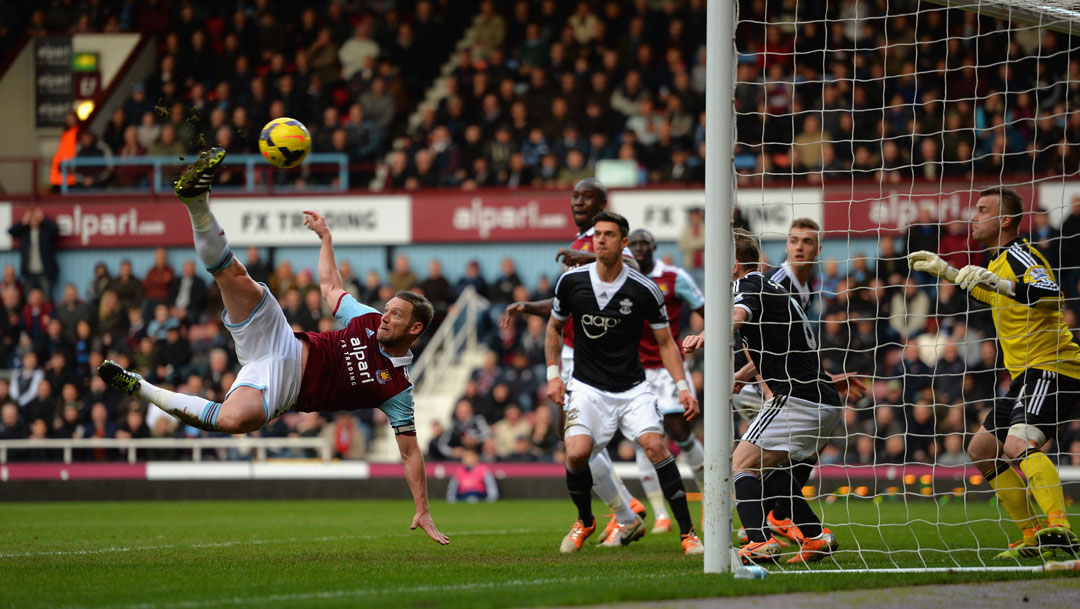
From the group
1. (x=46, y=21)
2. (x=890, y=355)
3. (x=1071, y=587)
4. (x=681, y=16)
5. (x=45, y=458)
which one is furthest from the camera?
(x=46, y=21)

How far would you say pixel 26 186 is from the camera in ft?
75.9

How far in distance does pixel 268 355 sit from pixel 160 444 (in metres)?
11.5

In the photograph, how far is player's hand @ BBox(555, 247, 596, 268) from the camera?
930 cm

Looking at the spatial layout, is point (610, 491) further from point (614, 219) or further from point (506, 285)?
point (506, 285)

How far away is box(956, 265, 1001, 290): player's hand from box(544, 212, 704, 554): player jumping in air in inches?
80.9

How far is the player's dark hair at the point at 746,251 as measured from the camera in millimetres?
8086

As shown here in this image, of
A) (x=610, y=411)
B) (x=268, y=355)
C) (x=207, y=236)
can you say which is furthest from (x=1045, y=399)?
(x=207, y=236)

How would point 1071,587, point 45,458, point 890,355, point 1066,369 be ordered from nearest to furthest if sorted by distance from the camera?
point 1071,587 → point 1066,369 → point 890,355 → point 45,458

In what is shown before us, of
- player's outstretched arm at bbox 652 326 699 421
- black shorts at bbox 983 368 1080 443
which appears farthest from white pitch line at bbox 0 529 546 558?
black shorts at bbox 983 368 1080 443

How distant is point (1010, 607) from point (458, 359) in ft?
50.9

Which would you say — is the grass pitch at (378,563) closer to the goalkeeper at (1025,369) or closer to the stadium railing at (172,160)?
the goalkeeper at (1025,369)

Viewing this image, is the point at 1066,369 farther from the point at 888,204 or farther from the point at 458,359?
the point at 458,359

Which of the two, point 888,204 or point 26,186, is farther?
point 26,186

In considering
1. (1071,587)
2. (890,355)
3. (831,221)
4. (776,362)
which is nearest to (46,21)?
(831,221)
